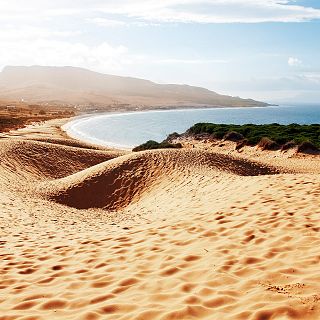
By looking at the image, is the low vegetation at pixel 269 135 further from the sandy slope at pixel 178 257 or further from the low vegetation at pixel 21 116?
the low vegetation at pixel 21 116

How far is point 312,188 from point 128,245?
5734mm

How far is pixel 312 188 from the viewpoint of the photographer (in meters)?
10.9

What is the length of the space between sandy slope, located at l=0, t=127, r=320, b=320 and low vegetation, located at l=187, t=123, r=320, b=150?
21381 millimetres

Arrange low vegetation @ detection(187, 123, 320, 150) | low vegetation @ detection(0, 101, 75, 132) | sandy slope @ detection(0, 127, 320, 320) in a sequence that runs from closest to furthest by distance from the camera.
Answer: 1. sandy slope @ detection(0, 127, 320, 320)
2. low vegetation @ detection(187, 123, 320, 150)
3. low vegetation @ detection(0, 101, 75, 132)

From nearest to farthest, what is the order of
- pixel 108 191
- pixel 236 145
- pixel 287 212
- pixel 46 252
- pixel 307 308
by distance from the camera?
pixel 307 308 → pixel 46 252 → pixel 287 212 → pixel 108 191 → pixel 236 145

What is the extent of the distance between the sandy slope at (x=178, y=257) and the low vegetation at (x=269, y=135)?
21381mm

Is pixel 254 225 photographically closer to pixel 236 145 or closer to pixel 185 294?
pixel 185 294

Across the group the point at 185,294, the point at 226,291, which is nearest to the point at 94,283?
the point at 185,294

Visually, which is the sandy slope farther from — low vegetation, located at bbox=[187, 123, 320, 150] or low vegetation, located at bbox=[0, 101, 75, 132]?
low vegetation, located at bbox=[0, 101, 75, 132]

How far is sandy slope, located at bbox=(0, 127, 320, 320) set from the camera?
4676 millimetres

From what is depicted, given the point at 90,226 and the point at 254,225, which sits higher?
the point at 254,225

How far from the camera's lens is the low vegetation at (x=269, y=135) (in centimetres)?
3506

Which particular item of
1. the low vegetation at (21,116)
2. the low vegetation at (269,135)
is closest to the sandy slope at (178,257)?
the low vegetation at (269,135)

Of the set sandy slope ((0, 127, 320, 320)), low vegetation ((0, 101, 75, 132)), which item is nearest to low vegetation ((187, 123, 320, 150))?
sandy slope ((0, 127, 320, 320))
